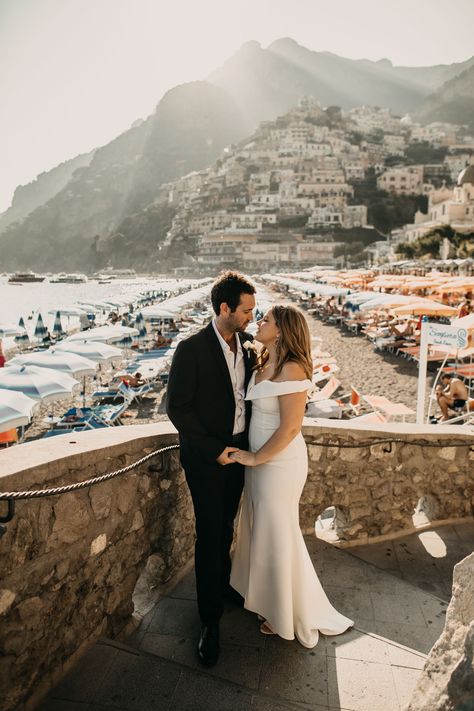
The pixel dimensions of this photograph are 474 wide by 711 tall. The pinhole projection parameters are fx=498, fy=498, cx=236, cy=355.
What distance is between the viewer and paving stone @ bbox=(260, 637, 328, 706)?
208 cm

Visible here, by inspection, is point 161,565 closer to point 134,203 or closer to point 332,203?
point 332,203

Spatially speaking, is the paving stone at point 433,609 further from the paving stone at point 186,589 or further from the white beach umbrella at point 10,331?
the white beach umbrella at point 10,331

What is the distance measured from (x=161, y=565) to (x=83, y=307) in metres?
29.6

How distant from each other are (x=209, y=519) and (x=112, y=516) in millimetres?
459

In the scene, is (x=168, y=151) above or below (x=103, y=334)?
above

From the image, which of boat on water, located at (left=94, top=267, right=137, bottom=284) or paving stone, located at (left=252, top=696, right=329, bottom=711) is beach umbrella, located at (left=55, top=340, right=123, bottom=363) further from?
boat on water, located at (left=94, top=267, right=137, bottom=284)

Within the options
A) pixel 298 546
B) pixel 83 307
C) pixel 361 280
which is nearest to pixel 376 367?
pixel 298 546

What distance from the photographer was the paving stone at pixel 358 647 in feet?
7.60

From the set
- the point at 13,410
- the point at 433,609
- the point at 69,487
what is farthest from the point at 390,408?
the point at 69,487

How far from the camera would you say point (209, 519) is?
2299 mm

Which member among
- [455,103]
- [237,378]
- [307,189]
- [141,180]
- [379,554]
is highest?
[455,103]

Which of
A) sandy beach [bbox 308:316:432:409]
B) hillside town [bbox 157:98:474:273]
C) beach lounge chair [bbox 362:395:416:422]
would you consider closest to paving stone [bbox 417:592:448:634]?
beach lounge chair [bbox 362:395:416:422]

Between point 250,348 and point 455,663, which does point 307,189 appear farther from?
point 455,663

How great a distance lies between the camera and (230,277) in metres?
2.27
